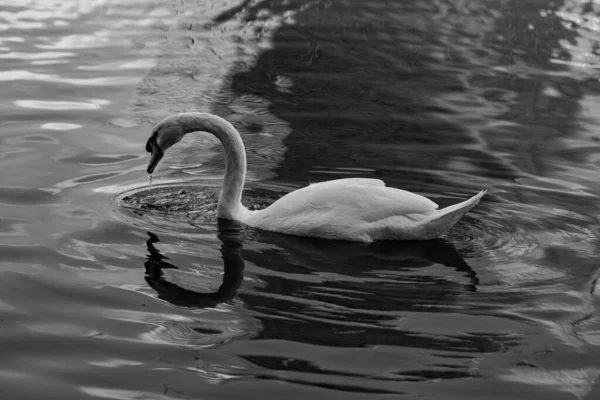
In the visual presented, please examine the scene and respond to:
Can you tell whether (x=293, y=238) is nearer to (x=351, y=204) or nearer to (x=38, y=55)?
(x=351, y=204)

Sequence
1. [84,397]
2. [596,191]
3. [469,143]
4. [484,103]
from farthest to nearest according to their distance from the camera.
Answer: [484,103] → [469,143] → [596,191] → [84,397]

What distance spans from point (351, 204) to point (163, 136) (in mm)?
1944

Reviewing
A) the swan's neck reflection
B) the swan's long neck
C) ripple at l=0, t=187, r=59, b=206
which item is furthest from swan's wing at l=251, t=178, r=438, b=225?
ripple at l=0, t=187, r=59, b=206

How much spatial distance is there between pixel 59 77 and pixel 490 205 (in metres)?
6.98

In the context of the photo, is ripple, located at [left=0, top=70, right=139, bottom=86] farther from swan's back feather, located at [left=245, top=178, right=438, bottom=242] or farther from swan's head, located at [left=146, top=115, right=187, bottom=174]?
swan's back feather, located at [left=245, top=178, right=438, bottom=242]

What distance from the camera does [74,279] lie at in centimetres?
762

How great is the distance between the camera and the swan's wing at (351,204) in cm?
861

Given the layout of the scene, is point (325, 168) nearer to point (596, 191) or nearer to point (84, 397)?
point (596, 191)

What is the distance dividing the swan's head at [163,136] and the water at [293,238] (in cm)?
45

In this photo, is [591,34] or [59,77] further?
[591,34]

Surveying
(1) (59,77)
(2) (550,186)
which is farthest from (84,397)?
(1) (59,77)

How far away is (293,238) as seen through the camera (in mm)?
8812

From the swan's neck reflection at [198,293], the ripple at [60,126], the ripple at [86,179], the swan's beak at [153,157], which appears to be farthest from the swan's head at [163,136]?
the ripple at [60,126]

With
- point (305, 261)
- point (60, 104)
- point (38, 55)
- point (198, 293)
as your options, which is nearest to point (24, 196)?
point (198, 293)
